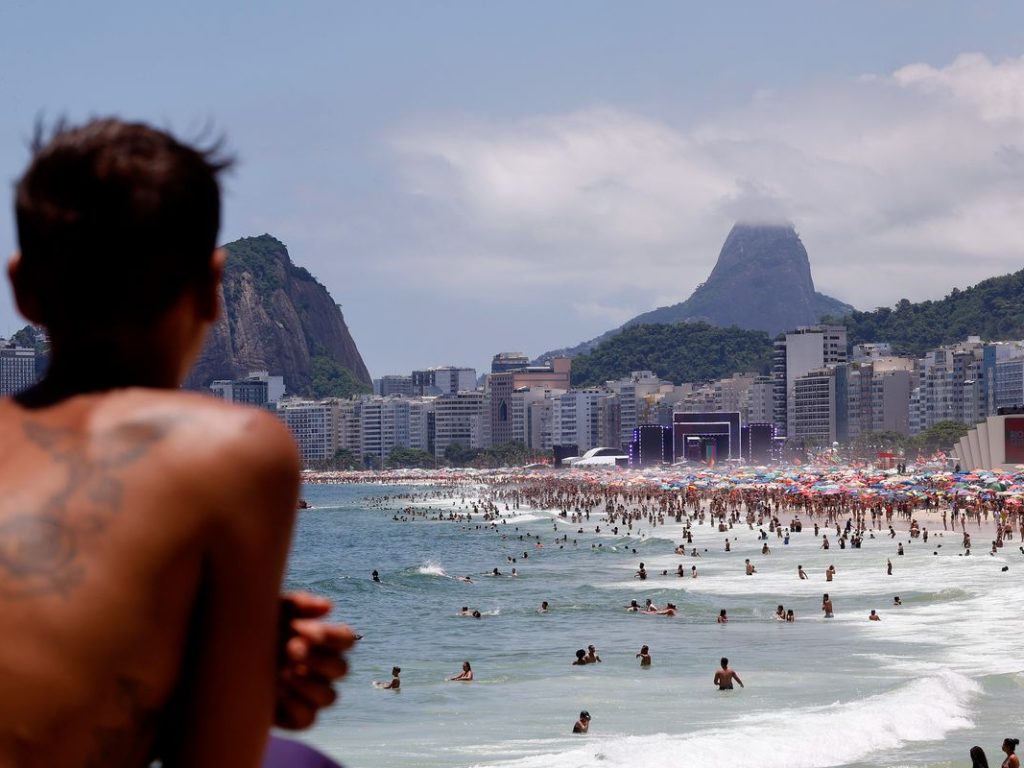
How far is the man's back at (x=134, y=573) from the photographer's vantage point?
3.77 feet

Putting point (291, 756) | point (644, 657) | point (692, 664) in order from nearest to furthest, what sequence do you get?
1. point (291, 756)
2. point (644, 657)
3. point (692, 664)

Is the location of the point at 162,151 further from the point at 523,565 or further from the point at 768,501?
the point at 768,501

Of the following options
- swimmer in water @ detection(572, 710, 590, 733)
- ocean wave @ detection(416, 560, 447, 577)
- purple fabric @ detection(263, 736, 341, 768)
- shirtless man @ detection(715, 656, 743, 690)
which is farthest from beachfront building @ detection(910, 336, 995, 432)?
purple fabric @ detection(263, 736, 341, 768)

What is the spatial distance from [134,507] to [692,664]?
25.9 m

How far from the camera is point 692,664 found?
86.3ft

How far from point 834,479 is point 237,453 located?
8903 centimetres

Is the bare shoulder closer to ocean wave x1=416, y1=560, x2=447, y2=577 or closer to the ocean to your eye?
the ocean

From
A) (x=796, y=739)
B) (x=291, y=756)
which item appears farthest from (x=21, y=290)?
(x=796, y=739)

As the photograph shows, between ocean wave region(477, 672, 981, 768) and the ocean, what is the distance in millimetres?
37

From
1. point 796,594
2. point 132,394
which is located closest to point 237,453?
point 132,394

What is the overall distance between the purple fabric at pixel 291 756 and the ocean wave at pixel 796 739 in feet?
52.0

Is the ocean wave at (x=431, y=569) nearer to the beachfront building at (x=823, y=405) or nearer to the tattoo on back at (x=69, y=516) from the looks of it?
the tattoo on back at (x=69, y=516)

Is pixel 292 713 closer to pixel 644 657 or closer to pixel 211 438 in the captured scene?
pixel 211 438

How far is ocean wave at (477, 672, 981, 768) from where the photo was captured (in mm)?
17062
